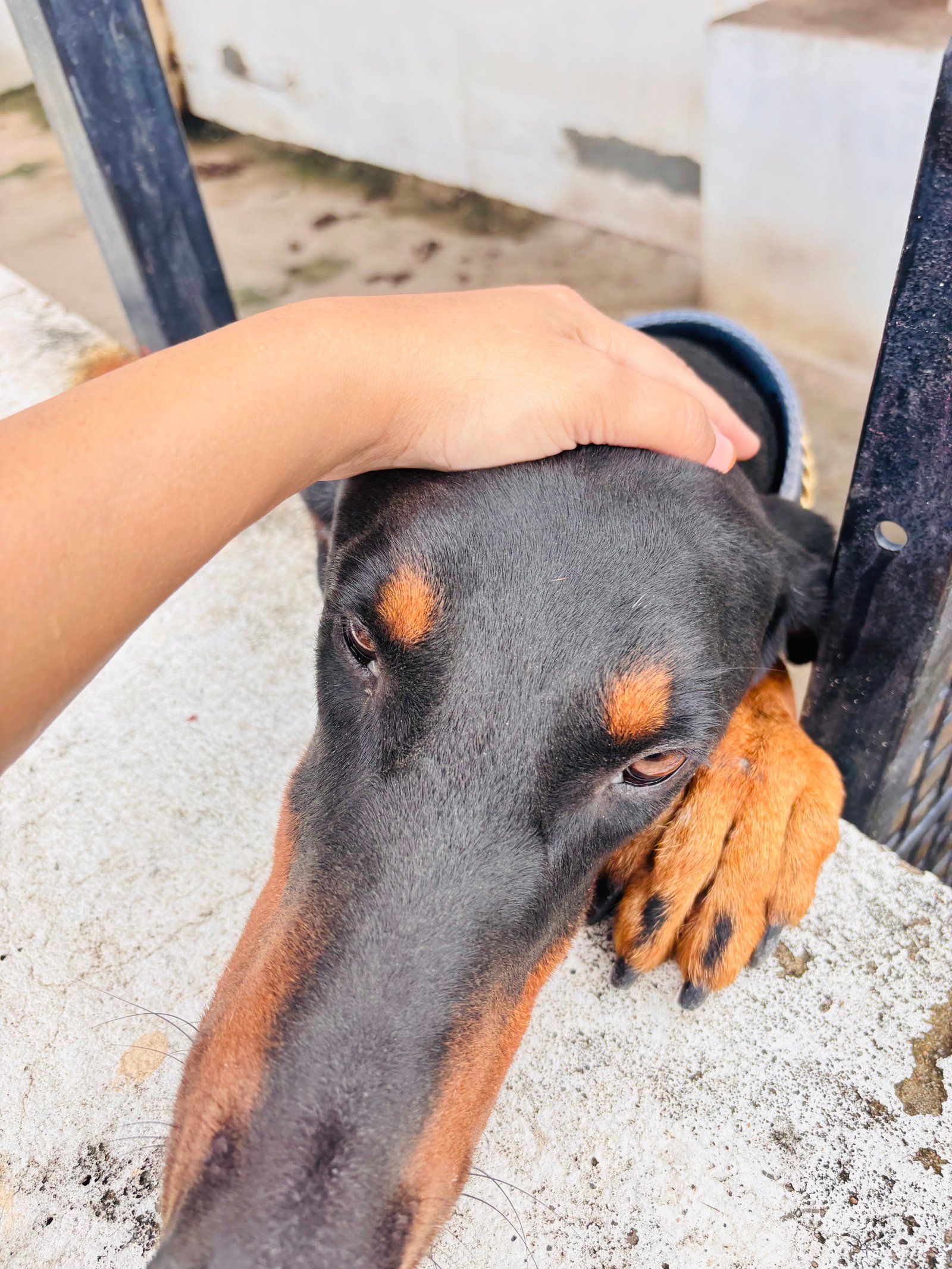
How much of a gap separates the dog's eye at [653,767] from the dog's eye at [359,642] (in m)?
0.53

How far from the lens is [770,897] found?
210 centimetres

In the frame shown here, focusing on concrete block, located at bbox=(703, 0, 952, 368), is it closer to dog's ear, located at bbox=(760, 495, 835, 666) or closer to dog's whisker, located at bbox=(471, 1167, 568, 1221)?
dog's ear, located at bbox=(760, 495, 835, 666)

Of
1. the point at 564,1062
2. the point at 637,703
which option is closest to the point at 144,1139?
the point at 564,1062

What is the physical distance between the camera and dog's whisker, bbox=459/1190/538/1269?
1.73m

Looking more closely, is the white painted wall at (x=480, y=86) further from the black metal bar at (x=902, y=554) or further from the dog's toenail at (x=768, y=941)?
the dog's toenail at (x=768, y=941)

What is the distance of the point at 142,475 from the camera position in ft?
4.42

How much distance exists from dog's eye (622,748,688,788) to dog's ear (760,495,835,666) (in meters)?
0.56

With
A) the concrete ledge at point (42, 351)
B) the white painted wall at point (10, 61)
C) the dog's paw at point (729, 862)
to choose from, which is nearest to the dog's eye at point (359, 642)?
the dog's paw at point (729, 862)

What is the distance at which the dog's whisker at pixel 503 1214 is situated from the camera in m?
1.73

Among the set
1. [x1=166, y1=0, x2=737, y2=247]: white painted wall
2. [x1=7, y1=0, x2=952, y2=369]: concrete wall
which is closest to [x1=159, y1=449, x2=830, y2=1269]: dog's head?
[x1=7, y1=0, x2=952, y2=369]: concrete wall

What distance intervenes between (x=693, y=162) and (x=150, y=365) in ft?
19.0

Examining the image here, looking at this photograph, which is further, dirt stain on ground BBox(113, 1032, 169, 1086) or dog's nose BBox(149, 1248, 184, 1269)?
dirt stain on ground BBox(113, 1032, 169, 1086)

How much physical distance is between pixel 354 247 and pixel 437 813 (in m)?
6.71

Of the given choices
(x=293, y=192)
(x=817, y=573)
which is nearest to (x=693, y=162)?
(x=293, y=192)
